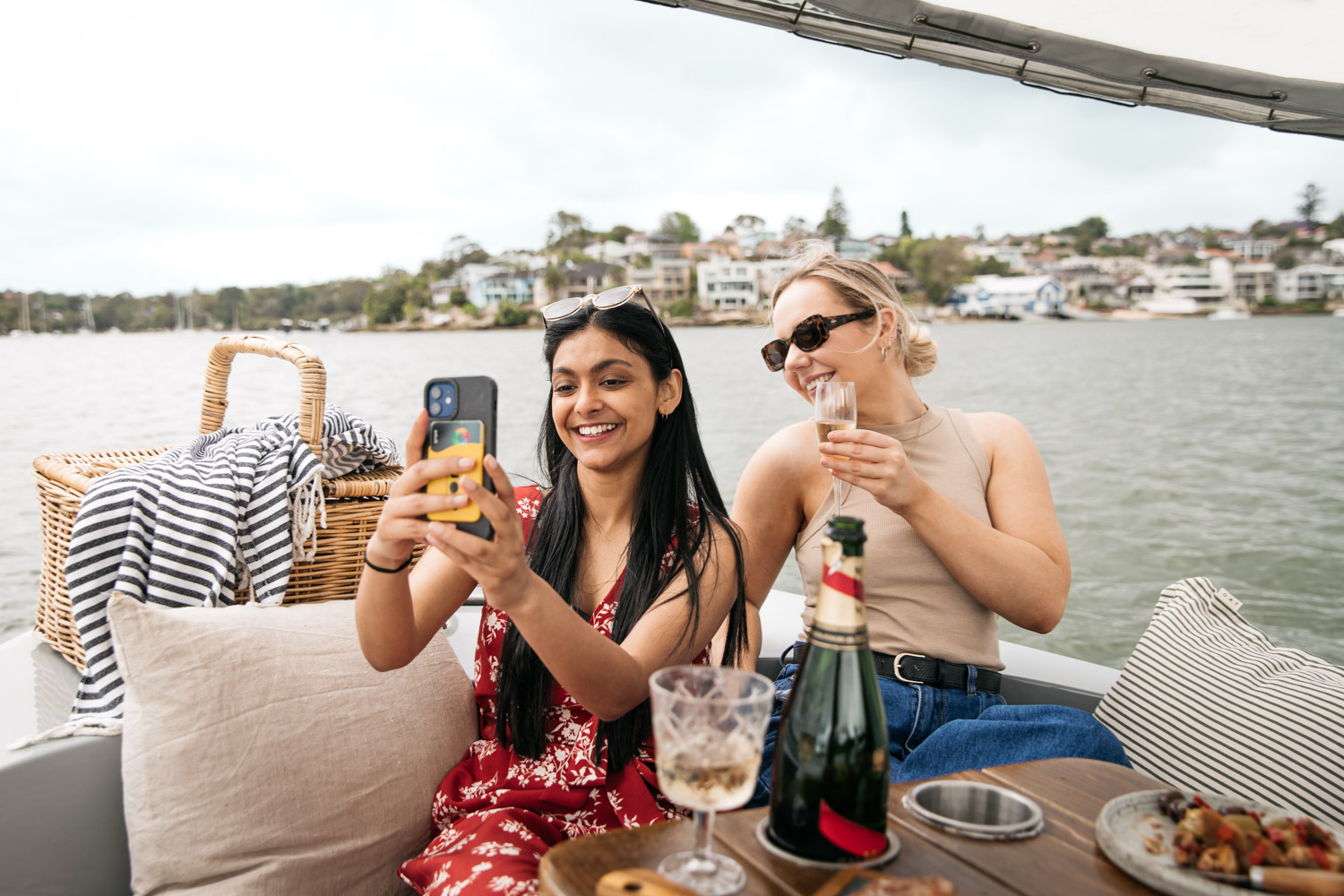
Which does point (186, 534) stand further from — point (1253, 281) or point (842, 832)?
point (1253, 281)

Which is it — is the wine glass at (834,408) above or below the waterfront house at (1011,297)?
below

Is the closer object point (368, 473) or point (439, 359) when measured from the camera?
point (368, 473)

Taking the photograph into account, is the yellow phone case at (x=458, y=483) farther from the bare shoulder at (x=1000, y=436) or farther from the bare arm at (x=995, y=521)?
the bare shoulder at (x=1000, y=436)

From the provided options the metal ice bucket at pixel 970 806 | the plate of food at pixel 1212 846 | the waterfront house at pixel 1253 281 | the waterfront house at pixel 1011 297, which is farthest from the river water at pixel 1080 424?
the waterfront house at pixel 1253 281

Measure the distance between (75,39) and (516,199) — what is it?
952 inches

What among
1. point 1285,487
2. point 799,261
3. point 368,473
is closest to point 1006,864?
point 799,261

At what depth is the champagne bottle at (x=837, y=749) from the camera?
0.96 m

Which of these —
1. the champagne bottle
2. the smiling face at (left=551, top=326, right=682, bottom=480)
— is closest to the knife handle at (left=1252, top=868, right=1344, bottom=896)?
the champagne bottle

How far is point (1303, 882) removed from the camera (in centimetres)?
88

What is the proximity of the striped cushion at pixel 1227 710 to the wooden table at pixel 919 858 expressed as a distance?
101 centimetres

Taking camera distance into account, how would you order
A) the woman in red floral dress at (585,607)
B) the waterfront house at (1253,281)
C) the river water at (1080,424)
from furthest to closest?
the waterfront house at (1253,281)
the river water at (1080,424)
the woman in red floral dress at (585,607)

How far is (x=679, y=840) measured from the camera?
3.32 feet

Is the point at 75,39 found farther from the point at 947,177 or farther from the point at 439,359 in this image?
the point at 947,177

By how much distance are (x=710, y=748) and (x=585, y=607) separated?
1034 millimetres
